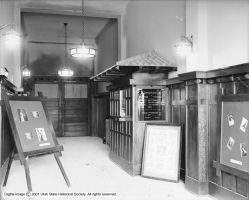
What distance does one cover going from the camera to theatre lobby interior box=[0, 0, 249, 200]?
4.47 m

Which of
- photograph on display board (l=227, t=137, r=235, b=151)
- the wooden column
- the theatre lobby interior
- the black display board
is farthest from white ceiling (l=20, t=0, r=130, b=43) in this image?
photograph on display board (l=227, t=137, r=235, b=151)

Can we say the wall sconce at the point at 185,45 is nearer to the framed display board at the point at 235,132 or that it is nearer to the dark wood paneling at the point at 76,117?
the framed display board at the point at 235,132

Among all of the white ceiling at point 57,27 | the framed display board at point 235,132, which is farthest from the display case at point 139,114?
the white ceiling at point 57,27

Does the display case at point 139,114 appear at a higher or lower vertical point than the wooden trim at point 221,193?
higher

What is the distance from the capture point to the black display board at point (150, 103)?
20.7 feet

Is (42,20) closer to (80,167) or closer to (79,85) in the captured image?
(79,85)

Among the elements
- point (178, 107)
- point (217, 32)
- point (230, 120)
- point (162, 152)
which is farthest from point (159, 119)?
point (230, 120)

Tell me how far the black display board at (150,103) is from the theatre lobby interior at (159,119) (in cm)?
2

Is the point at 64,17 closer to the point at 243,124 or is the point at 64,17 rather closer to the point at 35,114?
the point at 35,114

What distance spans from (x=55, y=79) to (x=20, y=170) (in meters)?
8.16

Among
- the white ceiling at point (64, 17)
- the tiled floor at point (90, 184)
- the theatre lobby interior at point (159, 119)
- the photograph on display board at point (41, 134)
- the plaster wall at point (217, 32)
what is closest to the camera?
the theatre lobby interior at point (159, 119)

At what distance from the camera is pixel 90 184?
552 centimetres

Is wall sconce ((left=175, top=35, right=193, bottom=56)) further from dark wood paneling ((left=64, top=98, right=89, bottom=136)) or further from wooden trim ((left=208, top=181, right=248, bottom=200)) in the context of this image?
dark wood paneling ((left=64, top=98, right=89, bottom=136))

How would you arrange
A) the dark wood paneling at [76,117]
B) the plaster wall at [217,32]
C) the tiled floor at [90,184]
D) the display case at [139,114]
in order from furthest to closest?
the dark wood paneling at [76,117], the display case at [139,114], the plaster wall at [217,32], the tiled floor at [90,184]
